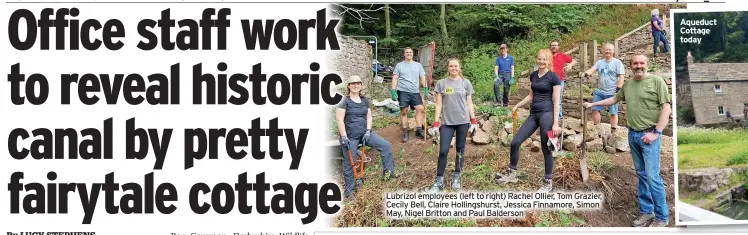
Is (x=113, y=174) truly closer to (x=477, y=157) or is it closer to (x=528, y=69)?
(x=477, y=157)

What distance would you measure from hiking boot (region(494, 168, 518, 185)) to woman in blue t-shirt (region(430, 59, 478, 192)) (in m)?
0.40

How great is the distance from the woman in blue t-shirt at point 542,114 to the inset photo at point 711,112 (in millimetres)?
1253

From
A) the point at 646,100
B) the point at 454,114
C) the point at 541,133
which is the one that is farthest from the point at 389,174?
the point at 646,100

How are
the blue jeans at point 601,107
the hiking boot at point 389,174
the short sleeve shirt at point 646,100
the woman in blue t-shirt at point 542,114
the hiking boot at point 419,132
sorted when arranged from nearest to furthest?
the short sleeve shirt at point 646,100
the woman in blue t-shirt at point 542,114
the hiking boot at point 389,174
the blue jeans at point 601,107
the hiking boot at point 419,132

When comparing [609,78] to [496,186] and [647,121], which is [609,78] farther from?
Answer: [496,186]

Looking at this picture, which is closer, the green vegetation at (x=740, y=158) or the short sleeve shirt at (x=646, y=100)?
the short sleeve shirt at (x=646, y=100)

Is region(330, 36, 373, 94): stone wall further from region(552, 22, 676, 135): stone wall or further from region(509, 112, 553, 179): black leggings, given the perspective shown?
region(552, 22, 676, 135): stone wall

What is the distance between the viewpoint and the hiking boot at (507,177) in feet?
23.3

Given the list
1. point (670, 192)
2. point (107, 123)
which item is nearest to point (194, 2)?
point (107, 123)

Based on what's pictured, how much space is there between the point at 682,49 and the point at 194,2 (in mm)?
4788

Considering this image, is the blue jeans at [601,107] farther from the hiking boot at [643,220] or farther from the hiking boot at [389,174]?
the hiking boot at [389,174]

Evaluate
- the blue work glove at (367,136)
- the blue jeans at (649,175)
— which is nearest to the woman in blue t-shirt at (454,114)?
the blue work glove at (367,136)

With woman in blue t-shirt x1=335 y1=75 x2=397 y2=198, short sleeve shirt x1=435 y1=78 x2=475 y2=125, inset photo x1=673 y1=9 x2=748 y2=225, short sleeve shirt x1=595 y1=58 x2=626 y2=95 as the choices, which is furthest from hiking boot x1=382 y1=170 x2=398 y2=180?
inset photo x1=673 y1=9 x2=748 y2=225

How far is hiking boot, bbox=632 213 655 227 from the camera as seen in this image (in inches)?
274
